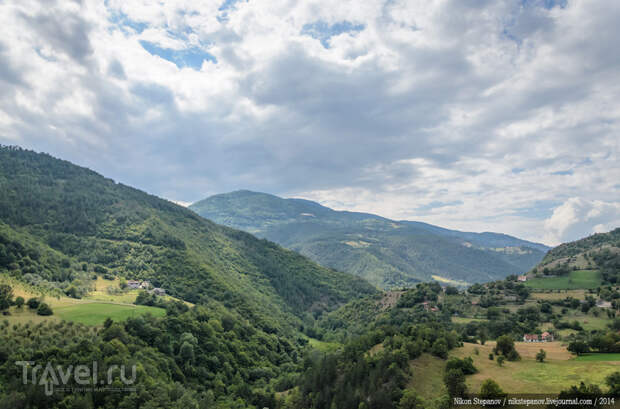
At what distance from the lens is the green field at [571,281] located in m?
128

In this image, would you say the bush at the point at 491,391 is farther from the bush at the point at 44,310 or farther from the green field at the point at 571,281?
the green field at the point at 571,281

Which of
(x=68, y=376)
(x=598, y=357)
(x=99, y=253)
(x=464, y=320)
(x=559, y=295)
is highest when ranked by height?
(x=99, y=253)

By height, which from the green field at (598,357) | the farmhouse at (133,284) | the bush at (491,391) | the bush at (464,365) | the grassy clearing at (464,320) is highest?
the green field at (598,357)

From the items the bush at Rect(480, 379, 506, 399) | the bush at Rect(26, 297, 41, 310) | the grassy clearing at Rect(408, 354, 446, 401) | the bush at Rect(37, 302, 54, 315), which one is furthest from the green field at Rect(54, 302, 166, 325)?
the bush at Rect(480, 379, 506, 399)

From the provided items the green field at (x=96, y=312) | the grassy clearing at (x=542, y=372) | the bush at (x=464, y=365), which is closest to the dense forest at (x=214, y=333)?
the bush at (x=464, y=365)

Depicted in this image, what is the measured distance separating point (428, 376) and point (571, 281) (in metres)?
126

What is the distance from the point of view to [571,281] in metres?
135

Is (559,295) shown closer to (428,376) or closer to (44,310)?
(428,376)

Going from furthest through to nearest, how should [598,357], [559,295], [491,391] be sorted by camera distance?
[559,295], [598,357], [491,391]

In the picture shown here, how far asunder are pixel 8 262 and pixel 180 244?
→ 273ft

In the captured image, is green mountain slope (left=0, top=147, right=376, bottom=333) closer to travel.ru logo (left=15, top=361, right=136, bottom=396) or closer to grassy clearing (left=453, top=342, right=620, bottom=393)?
travel.ru logo (left=15, top=361, right=136, bottom=396)

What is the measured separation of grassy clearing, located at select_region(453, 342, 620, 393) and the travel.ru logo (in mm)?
51630

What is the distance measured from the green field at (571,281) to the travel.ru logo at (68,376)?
155 m

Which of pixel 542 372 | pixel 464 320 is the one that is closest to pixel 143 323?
pixel 542 372
